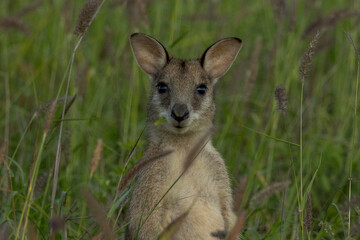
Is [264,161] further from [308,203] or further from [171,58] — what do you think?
[308,203]

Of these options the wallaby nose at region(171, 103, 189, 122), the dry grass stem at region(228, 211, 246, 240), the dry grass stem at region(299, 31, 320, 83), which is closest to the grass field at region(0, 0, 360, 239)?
the wallaby nose at region(171, 103, 189, 122)

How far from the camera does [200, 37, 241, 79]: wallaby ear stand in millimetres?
6004

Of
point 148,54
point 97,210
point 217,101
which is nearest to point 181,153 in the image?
point 148,54

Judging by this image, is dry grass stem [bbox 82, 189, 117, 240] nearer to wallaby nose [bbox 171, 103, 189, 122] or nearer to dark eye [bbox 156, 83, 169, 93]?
wallaby nose [bbox 171, 103, 189, 122]

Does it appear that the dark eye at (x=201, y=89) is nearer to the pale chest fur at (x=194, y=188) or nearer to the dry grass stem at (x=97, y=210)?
the pale chest fur at (x=194, y=188)

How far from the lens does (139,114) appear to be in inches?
332

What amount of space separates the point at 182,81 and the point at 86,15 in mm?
1525

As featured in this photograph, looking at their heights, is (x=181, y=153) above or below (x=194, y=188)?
above

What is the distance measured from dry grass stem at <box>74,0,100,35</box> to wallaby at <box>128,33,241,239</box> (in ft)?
3.27

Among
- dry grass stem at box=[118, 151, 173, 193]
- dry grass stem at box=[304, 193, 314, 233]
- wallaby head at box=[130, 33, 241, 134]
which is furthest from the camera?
wallaby head at box=[130, 33, 241, 134]

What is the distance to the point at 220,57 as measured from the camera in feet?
20.0

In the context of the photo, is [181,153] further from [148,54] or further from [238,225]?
[238,225]

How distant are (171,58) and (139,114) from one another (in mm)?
2411

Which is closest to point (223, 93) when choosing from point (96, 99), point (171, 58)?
point (96, 99)
